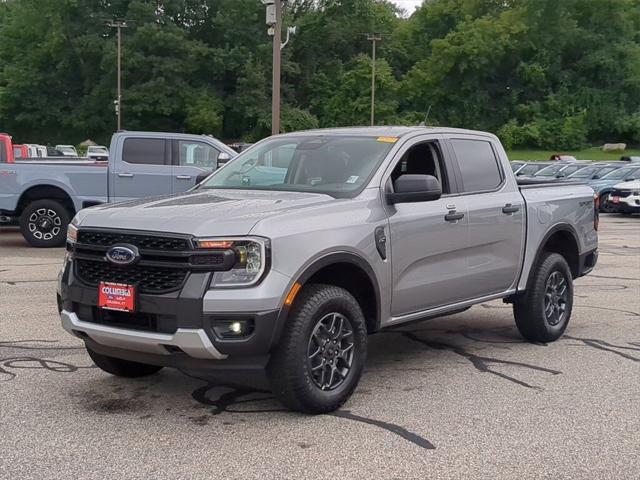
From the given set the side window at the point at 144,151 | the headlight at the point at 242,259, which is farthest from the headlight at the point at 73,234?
the side window at the point at 144,151

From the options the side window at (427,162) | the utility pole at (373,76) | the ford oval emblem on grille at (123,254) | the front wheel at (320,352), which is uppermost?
the utility pole at (373,76)

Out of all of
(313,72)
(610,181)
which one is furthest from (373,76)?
(610,181)

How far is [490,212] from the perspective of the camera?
6609 mm

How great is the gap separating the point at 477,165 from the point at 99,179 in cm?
880

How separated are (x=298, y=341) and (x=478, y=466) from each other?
1240 millimetres

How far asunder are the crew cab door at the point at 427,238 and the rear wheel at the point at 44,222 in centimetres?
897

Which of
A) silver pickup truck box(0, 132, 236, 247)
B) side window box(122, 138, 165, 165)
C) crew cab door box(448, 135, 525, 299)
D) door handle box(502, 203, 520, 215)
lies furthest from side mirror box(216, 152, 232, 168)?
door handle box(502, 203, 520, 215)

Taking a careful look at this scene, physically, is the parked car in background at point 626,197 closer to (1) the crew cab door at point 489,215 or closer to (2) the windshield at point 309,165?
(1) the crew cab door at point 489,215

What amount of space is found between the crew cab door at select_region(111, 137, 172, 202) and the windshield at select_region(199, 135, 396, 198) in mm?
7801

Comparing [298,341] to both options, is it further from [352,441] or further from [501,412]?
[501,412]

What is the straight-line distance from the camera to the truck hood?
4.79 metres

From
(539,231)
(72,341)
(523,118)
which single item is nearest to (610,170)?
(539,231)

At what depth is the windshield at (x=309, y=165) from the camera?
19.2ft

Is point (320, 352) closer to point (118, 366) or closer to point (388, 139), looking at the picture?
point (118, 366)
